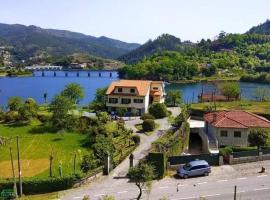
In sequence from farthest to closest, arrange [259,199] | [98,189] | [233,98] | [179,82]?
[179,82] < [233,98] < [98,189] < [259,199]

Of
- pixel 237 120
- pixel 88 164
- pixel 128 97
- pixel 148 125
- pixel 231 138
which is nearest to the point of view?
pixel 88 164

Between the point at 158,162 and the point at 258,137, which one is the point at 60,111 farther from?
the point at 158,162

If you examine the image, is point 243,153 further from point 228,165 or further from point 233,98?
point 233,98

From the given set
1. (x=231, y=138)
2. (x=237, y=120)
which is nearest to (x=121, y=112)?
(x=237, y=120)

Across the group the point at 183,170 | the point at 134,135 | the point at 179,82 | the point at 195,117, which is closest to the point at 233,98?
the point at 195,117

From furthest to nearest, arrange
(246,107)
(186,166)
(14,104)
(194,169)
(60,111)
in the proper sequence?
(14,104) → (246,107) → (60,111) → (186,166) → (194,169)

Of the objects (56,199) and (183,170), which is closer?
(56,199)

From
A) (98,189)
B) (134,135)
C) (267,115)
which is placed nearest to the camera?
(98,189)
